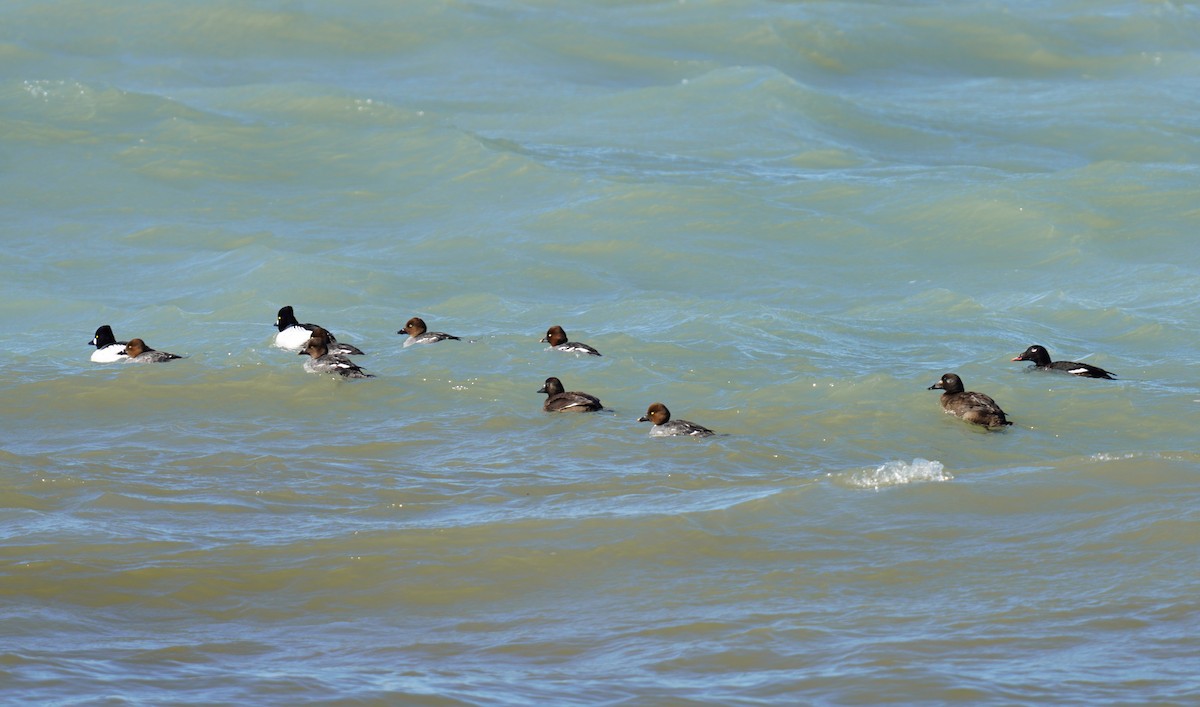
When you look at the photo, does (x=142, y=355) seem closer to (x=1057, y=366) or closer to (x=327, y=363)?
(x=327, y=363)

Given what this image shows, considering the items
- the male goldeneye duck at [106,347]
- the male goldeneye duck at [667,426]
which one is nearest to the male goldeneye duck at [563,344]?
the male goldeneye duck at [667,426]

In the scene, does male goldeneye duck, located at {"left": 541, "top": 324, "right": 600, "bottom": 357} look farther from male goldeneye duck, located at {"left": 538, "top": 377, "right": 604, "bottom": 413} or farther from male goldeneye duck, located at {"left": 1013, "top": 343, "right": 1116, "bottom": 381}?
male goldeneye duck, located at {"left": 1013, "top": 343, "right": 1116, "bottom": 381}

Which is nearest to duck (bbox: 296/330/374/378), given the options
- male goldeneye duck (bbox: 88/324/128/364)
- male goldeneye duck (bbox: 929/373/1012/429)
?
male goldeneye duck (bbox: 88/324/128/364)

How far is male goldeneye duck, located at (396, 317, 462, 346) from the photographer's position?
47.5ft

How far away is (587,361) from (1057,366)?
424 centimetres

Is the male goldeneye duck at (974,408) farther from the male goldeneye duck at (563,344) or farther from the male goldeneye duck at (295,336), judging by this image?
the male goldeneye duck at (295,336)

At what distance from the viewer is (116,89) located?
990 inches

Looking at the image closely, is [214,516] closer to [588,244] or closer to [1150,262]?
[588,244]

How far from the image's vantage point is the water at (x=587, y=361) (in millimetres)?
7270

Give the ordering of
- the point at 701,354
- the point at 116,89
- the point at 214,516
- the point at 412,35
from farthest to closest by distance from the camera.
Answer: the point at 412,35
the point at 116,89
the point at 701,354
the point at 214,516

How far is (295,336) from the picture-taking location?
14469mm

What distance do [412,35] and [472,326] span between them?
16152 mm

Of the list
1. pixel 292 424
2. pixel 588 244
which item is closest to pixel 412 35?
pixel 588 244

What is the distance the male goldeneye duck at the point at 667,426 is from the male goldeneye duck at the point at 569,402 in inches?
19.3
